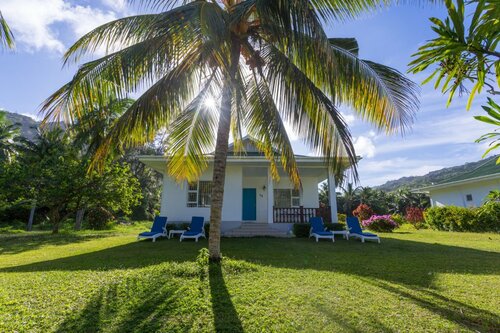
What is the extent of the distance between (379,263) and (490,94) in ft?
18.7

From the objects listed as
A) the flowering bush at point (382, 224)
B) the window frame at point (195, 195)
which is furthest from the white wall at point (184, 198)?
the flowering bush at point (382, 224)

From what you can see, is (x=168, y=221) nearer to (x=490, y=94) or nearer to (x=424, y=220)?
(x=490, y=94)

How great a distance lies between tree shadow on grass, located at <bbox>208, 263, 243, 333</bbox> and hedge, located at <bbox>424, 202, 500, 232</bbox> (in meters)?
15.8

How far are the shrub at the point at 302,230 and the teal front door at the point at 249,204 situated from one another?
147 inches

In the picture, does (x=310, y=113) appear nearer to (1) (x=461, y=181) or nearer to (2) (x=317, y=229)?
(2) (x=317, y=229)

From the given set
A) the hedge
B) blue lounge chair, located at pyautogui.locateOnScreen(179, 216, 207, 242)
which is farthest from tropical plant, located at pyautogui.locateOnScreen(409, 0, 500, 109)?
the hedge

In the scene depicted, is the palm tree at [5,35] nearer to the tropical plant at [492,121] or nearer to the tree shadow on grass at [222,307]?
the tree shadow on grass at [222,307]

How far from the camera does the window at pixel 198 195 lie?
1378cm

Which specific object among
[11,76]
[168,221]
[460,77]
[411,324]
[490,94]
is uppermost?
[11,76]

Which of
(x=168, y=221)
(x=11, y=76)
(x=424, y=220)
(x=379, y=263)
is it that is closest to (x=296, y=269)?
(x=379, y=263)

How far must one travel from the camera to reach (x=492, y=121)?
194 cm

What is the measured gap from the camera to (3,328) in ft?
10.0

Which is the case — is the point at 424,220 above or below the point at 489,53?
below

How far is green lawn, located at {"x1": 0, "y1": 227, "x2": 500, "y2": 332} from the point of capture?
10.5 ft
